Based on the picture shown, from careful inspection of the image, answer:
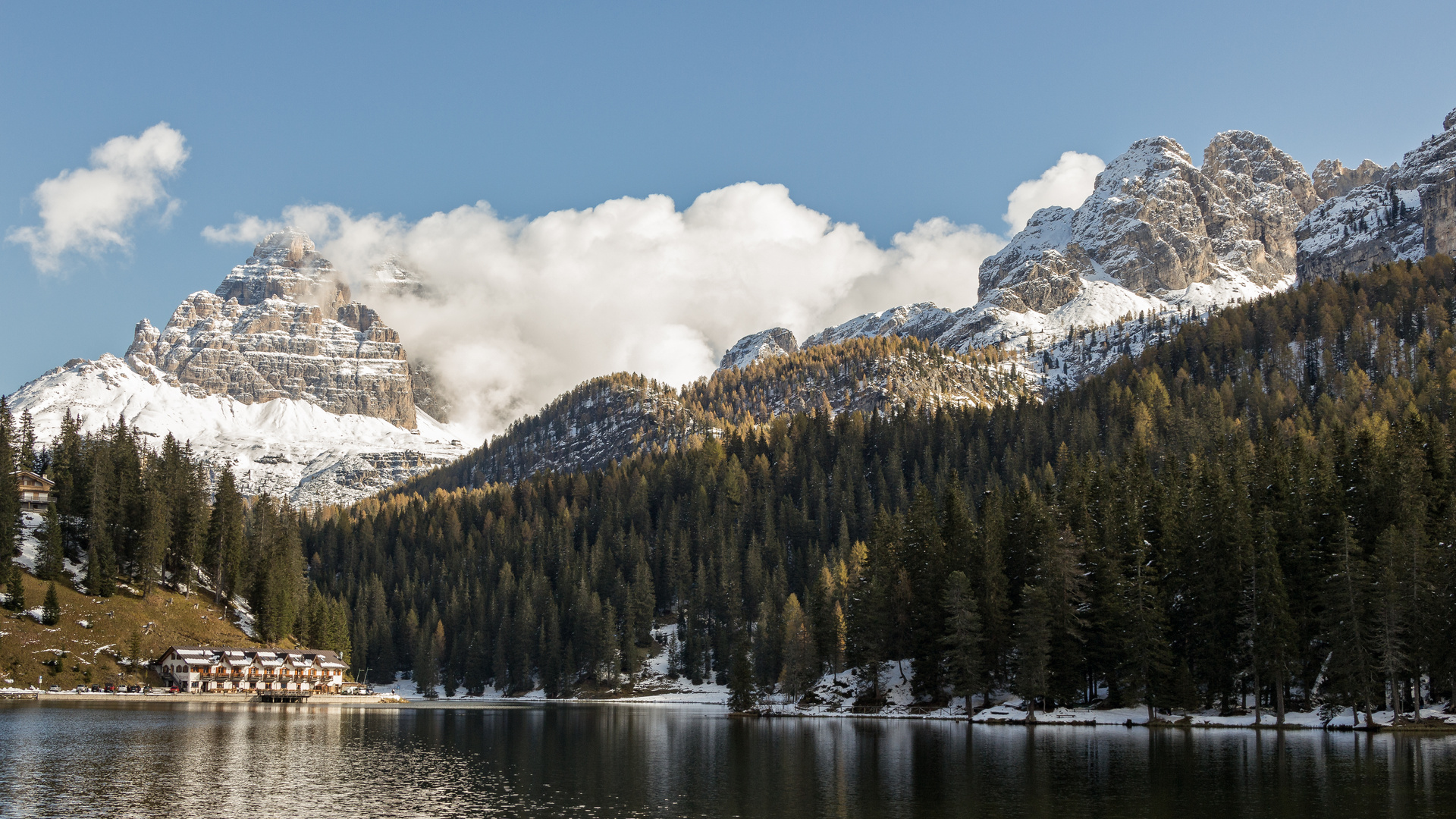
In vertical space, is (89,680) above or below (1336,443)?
below

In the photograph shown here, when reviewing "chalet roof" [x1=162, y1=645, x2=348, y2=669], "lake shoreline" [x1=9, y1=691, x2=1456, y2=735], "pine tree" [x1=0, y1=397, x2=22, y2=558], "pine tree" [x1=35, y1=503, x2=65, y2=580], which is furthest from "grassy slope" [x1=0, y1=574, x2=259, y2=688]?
"pine tree" [x1=0, y1=397, x2=22, y2=558]

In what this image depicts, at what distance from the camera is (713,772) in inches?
2475

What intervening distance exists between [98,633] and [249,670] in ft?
70.5

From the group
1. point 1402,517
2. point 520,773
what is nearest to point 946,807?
point 520,773

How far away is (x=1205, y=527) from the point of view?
314ft

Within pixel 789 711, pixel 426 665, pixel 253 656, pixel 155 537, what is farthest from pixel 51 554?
pixel 789 711

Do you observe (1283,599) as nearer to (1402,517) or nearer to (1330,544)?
(1330,544)

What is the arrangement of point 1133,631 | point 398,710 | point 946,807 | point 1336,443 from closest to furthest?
point 946,807 < point 1133,631 < point 1336,443 < point 398,710

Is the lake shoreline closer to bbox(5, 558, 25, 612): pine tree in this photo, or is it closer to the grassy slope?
the grassy slope

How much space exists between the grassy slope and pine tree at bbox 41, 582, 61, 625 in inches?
39.1

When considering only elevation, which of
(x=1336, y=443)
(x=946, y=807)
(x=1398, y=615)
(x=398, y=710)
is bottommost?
(x=398, y=710)

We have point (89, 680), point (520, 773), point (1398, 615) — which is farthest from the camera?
point (89, 680)

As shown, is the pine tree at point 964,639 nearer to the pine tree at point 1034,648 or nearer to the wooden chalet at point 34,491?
the pine tree at point 1034,648

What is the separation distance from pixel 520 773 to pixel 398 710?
286ft
